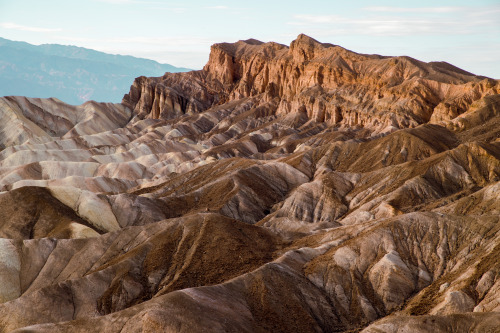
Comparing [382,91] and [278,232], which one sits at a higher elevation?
[382,91]

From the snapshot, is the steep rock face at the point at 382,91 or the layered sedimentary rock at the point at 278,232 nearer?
the layered sedimentary rock at the point at 278,232

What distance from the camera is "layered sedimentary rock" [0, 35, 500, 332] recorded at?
54969mm

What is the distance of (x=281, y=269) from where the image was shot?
2405 inches

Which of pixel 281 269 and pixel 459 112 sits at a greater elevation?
pixel 459 112

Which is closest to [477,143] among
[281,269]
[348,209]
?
[348,209]

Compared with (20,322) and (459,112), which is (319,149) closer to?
(459,112)

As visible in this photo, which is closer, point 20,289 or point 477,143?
point 20,289

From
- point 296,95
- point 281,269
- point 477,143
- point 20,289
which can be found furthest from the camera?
point 296,95

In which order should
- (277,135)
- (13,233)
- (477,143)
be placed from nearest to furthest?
1. (13,233)
2. (477,143)
3. (277,135)

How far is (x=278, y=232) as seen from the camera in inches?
3061

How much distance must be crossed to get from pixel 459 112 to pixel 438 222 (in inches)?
3312

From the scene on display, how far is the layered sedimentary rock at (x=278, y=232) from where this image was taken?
55.0 m

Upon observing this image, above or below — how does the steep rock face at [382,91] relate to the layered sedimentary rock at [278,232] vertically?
above

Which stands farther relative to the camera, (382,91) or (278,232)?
(382,91)
